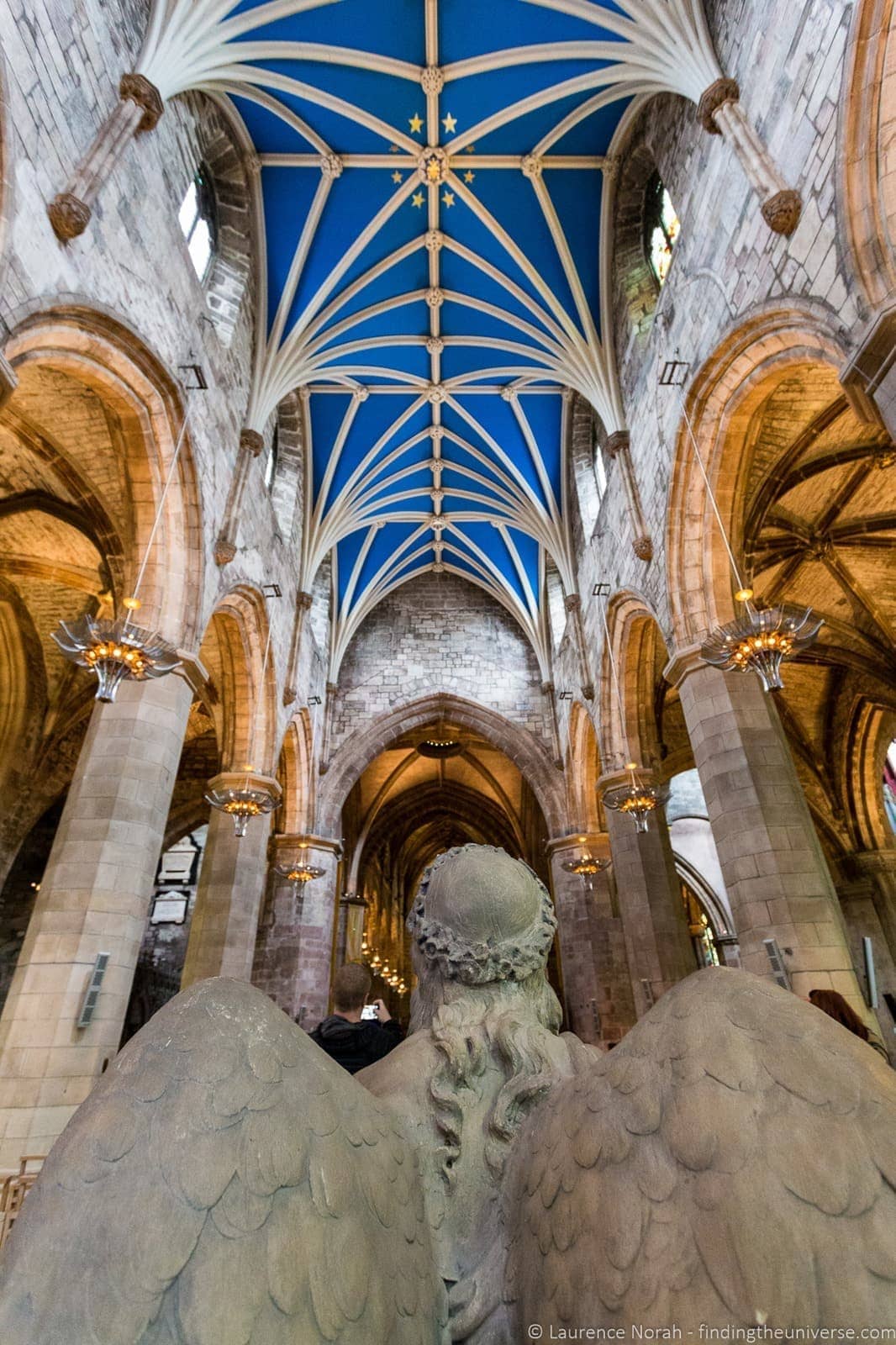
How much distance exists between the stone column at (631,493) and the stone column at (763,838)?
7.65 ft

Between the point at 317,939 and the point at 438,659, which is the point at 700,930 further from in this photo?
the point at 317,939

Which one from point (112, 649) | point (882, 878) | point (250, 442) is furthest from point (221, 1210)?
point (882, 878)

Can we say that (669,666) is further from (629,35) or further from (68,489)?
(68,489)

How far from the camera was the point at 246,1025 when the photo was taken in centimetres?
97

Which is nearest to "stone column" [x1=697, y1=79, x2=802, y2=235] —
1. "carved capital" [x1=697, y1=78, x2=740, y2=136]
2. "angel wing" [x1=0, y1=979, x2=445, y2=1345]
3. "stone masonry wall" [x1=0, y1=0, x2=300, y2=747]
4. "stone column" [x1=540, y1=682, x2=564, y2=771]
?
"carved capital" [x1=697, y1=78, x2=740, y2=136]

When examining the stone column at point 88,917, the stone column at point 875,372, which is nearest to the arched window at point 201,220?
the stone column at point 88,917

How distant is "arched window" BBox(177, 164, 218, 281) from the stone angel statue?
32.7ft

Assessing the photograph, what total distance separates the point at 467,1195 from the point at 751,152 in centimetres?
779

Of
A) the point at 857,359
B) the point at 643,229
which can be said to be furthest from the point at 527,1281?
the point at 643,229

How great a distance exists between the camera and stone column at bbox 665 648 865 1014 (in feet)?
19.1

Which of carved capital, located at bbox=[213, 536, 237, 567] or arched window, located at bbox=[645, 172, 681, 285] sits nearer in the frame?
carved capital, located at bbox=[213, 536, 237, 567]

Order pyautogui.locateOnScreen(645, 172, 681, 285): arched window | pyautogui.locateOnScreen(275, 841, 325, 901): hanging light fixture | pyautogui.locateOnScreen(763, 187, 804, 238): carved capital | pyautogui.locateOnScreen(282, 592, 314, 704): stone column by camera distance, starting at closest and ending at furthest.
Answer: pyautogui.locateOnScreen(763, 187, 804, 238): carved capital < pyautogui.locateOnScreen(645, 172, 681, 285): arched window < pyautogui.locateOnScreen(282, 592, 314, 704): stone column < pyautogui.locateOnScreen(275, 841, 325, 901): hanging light fixture

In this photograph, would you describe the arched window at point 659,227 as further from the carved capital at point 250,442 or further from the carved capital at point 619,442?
the carved capital at point 250,442

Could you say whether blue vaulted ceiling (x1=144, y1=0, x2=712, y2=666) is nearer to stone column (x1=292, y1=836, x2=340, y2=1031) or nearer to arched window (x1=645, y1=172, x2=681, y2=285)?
arched window (x1=645, y1=172, x2=681, y2=285)
